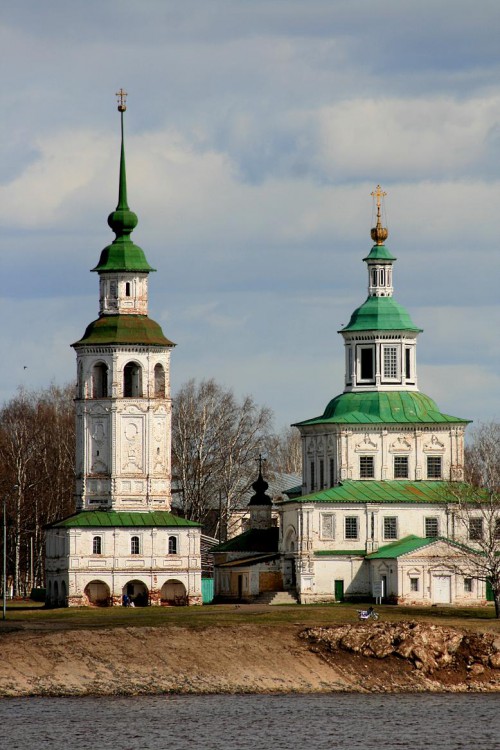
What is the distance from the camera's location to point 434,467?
357ft

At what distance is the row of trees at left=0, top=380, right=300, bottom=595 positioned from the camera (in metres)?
117

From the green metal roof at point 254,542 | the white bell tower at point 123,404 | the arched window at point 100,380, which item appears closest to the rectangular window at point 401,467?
the green metal roof at point 254,542

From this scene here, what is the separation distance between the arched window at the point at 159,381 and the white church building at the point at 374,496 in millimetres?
7502

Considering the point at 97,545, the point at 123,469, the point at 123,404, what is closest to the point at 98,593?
the point at 97,545

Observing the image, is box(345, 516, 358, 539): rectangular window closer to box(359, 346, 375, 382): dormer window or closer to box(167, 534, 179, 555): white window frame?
box(167, 534, 179, 555): white window frame

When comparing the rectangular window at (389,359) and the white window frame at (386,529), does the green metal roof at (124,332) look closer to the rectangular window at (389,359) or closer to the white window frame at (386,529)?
the rectangular window at (389,359)

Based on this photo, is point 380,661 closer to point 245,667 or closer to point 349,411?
point 245,667

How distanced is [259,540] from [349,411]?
7.92 metres

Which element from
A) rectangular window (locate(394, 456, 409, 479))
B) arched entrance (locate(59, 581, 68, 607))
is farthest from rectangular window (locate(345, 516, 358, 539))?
arched entrance (locate(59, 581, 68, 607))

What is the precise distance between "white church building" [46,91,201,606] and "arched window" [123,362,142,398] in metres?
0.05

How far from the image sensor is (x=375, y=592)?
10306 centimetres

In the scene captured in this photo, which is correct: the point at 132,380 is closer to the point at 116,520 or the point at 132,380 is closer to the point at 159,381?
the point at 159,381

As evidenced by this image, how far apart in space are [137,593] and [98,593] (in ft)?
6.01

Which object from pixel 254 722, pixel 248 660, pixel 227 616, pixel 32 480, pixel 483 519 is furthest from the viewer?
pixel 32 480
